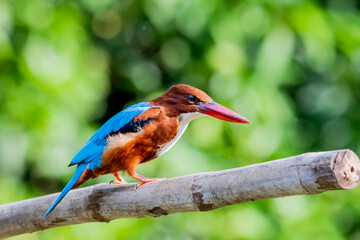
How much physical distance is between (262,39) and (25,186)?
1613mm

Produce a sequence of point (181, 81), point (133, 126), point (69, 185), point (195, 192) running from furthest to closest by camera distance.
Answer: point (181, 81) → point (133, 126) → point (69, 185) → point (195, 192)

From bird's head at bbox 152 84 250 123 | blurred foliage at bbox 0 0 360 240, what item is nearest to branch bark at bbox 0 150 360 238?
bird's head at bbox 152 84 250 123

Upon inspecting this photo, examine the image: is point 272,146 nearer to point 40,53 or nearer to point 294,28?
point 294,28

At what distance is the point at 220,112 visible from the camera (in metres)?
2.19

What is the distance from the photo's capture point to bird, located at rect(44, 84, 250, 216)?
7.21 ft

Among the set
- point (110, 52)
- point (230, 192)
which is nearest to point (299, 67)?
point (110, 52)

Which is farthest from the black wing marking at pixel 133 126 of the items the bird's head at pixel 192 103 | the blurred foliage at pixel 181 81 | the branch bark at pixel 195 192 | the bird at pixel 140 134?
the blurred foliage at pixel 181 81

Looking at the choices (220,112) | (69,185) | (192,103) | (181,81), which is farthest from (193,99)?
(181,81)

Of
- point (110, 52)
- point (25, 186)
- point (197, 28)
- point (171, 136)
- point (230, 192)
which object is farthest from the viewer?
point (110, 52)

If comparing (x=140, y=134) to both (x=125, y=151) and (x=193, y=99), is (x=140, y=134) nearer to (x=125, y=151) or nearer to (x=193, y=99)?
(x=125, y=151)

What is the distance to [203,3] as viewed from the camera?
3.51m

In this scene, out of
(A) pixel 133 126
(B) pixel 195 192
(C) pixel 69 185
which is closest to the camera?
(B) pixel 195 192

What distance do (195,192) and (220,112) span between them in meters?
0.49

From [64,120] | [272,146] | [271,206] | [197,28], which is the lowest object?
[271,206]
